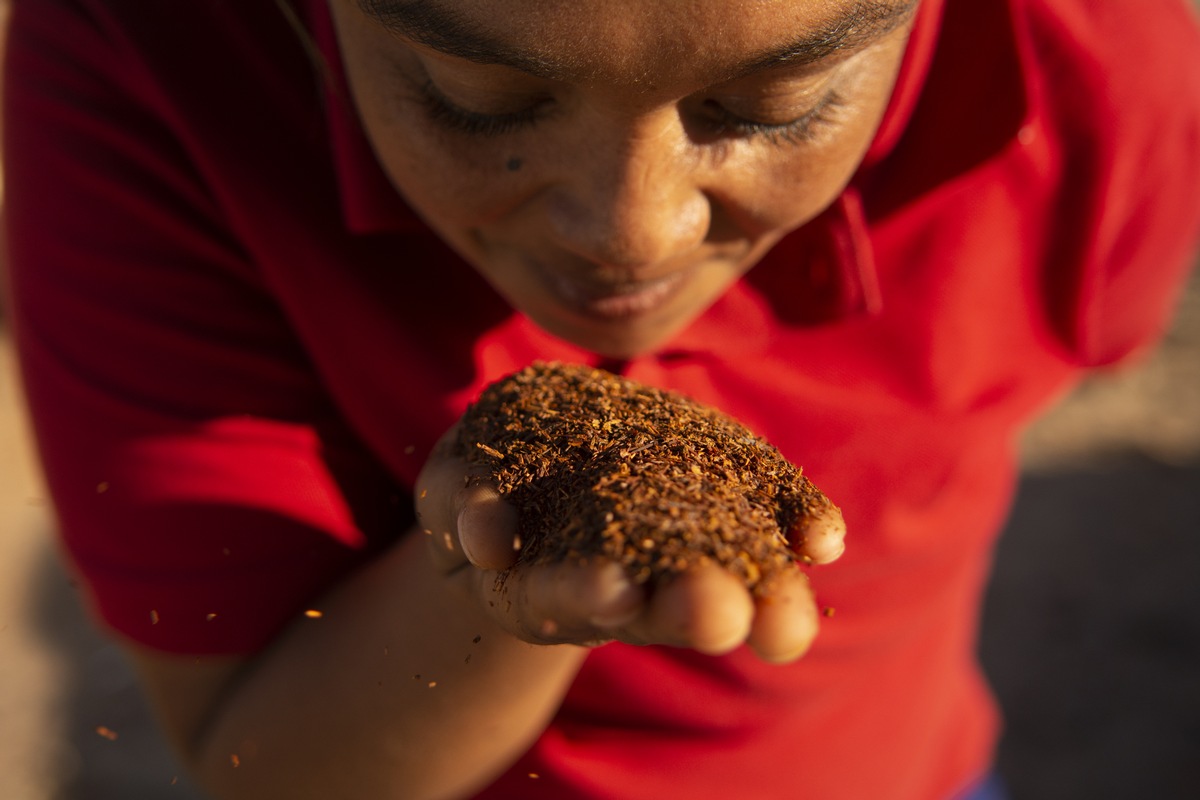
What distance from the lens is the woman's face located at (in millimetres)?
661

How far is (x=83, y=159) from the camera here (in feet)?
3.11

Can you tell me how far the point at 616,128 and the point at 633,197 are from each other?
0.17 ft

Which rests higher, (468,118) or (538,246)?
(468,118)

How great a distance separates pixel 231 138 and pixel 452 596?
442 mm

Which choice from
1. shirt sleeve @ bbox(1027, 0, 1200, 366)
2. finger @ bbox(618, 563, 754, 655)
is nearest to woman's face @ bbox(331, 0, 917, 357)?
finger @ bbox(618, 563, 754, 655)

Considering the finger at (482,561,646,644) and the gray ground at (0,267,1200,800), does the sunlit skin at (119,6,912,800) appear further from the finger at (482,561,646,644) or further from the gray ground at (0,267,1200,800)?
the gray ground at (0,267,1200,800)

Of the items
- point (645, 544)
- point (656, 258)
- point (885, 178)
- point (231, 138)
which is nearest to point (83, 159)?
point (231, 138)

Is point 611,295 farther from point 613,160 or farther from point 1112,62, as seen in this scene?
point 1112,62

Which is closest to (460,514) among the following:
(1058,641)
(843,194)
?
(843,194)

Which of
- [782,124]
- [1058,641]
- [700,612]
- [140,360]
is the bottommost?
[1058,641]

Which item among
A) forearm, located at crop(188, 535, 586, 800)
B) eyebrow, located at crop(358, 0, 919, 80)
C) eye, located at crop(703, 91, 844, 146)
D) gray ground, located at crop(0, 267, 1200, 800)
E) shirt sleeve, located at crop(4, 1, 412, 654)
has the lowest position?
gray ground, located at crop(0, 267, 1200, 800)

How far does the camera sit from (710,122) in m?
0.76

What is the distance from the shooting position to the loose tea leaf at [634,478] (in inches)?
25.2

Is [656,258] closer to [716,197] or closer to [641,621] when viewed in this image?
[716,197]
